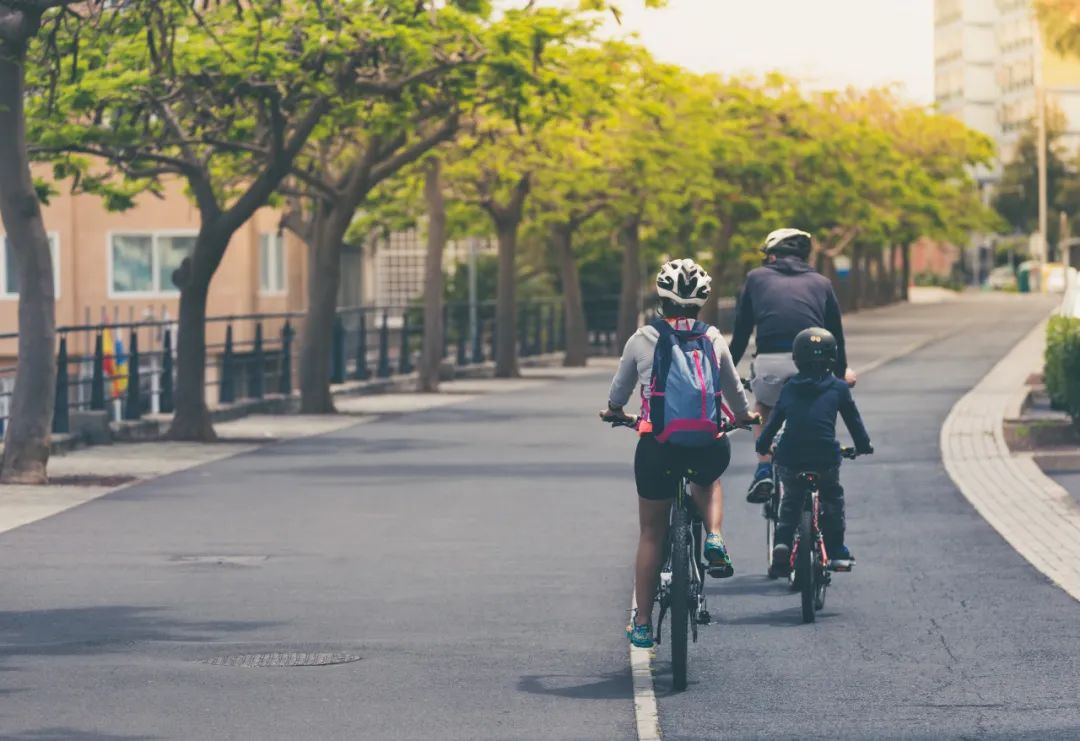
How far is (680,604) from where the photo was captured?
930 cm

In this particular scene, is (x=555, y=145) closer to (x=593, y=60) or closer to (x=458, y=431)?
(x=593, y=60)

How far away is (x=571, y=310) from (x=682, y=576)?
136 feet


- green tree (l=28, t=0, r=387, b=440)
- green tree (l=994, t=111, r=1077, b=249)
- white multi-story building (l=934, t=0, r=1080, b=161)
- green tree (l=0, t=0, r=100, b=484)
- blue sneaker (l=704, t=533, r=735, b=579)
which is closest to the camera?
blue sneaker (l=704, t=533, r=735, b=579)

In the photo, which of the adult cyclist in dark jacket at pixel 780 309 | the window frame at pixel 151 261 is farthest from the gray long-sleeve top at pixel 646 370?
the window frame at pixel 151 261

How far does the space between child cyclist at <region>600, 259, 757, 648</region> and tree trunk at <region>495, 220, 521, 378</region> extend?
34886mm

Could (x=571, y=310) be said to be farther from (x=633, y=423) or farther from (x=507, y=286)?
(x=633, y=423)

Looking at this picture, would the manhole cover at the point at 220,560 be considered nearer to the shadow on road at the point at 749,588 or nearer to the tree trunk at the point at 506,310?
the shadow on road at the point at 749,588

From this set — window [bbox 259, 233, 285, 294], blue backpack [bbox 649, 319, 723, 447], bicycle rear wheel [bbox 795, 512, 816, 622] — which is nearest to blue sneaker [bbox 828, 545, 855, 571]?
bicycle rear wheel [bbox 795, 512, 816, 622]

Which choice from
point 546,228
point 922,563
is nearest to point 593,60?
point 922,563

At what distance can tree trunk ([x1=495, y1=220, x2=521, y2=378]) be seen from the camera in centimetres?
4472

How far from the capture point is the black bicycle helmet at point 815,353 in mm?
11578

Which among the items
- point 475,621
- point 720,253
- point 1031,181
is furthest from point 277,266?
point 1031,181

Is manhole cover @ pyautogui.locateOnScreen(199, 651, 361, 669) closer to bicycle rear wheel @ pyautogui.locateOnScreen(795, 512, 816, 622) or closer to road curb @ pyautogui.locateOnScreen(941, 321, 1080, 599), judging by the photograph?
bicycle rear wheel @ pyautogui.locateOnScreen(795, 512, 816, 622)

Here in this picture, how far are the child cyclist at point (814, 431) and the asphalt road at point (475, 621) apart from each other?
41 cm
